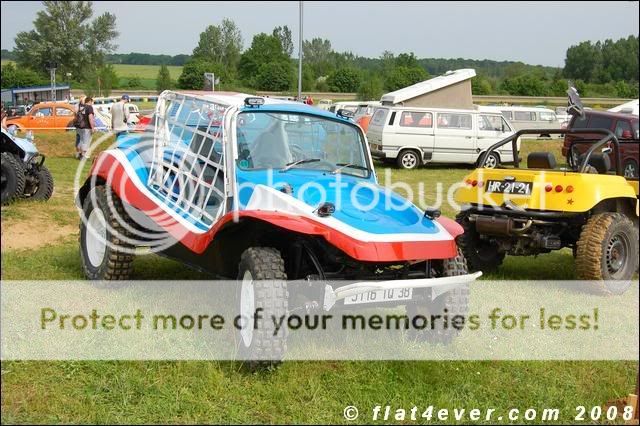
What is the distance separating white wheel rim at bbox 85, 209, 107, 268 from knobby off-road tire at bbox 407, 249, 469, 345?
3.17 metres

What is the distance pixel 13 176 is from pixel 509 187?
6.48m

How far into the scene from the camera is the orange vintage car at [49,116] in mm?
24234

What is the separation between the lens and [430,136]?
66.0 feet

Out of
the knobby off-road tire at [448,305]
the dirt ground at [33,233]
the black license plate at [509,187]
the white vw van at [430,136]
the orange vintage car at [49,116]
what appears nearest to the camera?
the knobby off-road tire at [448,305]

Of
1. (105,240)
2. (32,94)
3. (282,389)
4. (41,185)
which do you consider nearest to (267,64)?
(41,185)

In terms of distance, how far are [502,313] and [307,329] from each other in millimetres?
1895

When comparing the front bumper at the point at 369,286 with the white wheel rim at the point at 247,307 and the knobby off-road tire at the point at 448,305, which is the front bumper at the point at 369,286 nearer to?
the knobby off-road tire at the point at 448,305

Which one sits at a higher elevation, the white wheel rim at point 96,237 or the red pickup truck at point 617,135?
the red pickup truck at point 617,135

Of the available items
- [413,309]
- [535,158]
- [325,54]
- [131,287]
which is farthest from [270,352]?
[325,54]

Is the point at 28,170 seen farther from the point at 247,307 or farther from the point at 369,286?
the point at 369,286

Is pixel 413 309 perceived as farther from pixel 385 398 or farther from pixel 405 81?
pixel 405 81

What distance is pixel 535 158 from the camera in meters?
7.77

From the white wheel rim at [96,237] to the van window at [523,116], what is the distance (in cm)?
2323

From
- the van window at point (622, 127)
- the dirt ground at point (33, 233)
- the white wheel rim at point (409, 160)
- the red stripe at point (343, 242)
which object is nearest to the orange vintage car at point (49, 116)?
the white wheel rim at point (409, 160)
